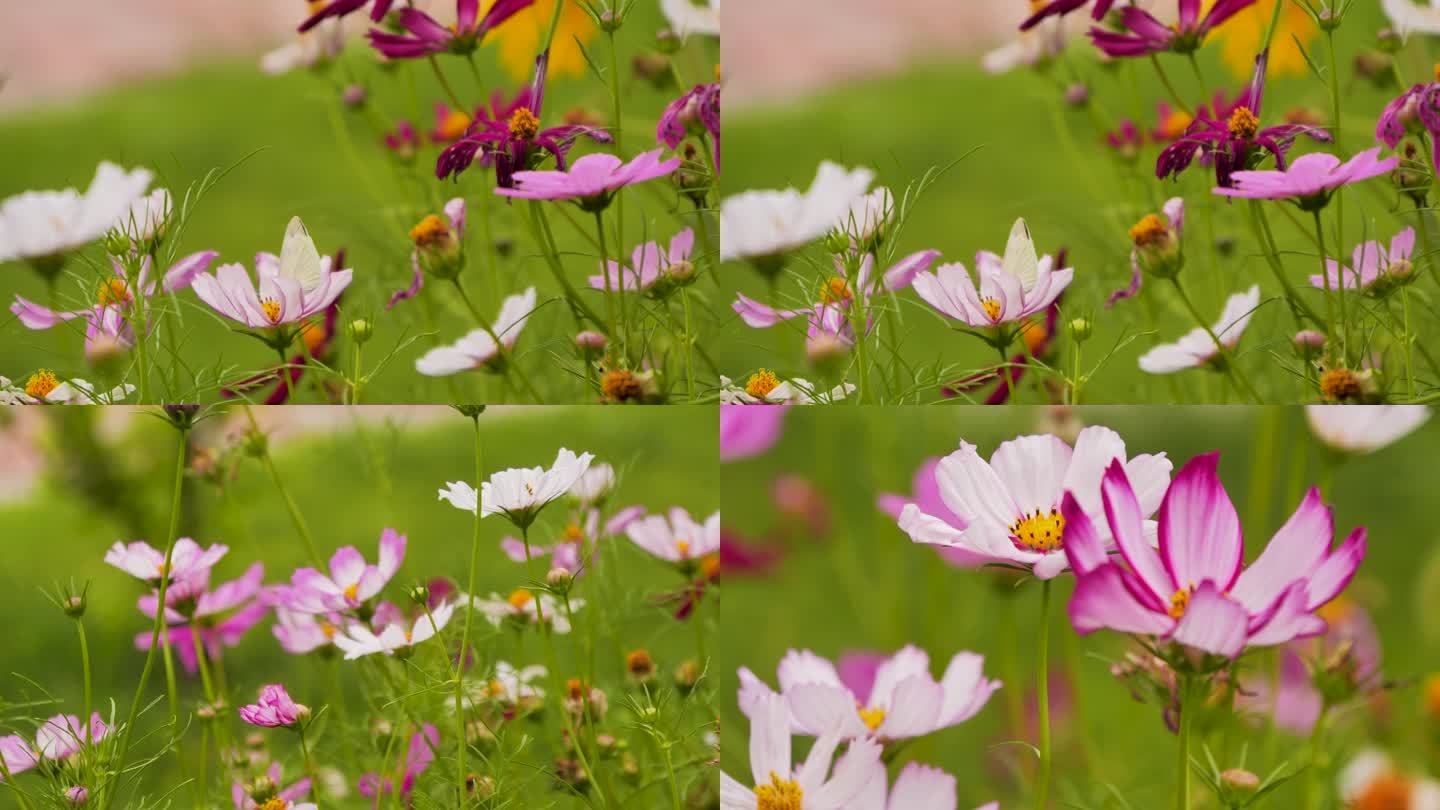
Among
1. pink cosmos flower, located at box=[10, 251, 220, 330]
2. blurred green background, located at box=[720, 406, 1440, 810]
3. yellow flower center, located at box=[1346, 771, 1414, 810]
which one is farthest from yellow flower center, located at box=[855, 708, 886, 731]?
pink cosmos flower, located at box=[10, 251, 220, 330]

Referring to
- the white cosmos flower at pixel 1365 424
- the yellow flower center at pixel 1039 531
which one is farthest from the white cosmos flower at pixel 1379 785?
the yellow flower center at pixel 1039 531

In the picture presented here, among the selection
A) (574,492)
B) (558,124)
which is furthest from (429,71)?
(574,492)

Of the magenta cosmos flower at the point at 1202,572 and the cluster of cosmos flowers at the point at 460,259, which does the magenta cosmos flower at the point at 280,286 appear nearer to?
the cluster of cosmos flowers at the point at 460,259

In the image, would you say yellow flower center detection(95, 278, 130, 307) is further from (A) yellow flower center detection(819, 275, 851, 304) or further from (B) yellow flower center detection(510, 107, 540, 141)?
(A) yellow flower center detection(819, 275, 851, 304)

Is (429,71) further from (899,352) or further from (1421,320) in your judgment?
(1421,320)

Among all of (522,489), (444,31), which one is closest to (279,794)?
(522,489)

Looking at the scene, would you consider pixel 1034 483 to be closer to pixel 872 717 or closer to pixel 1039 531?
pixel 1039 531
